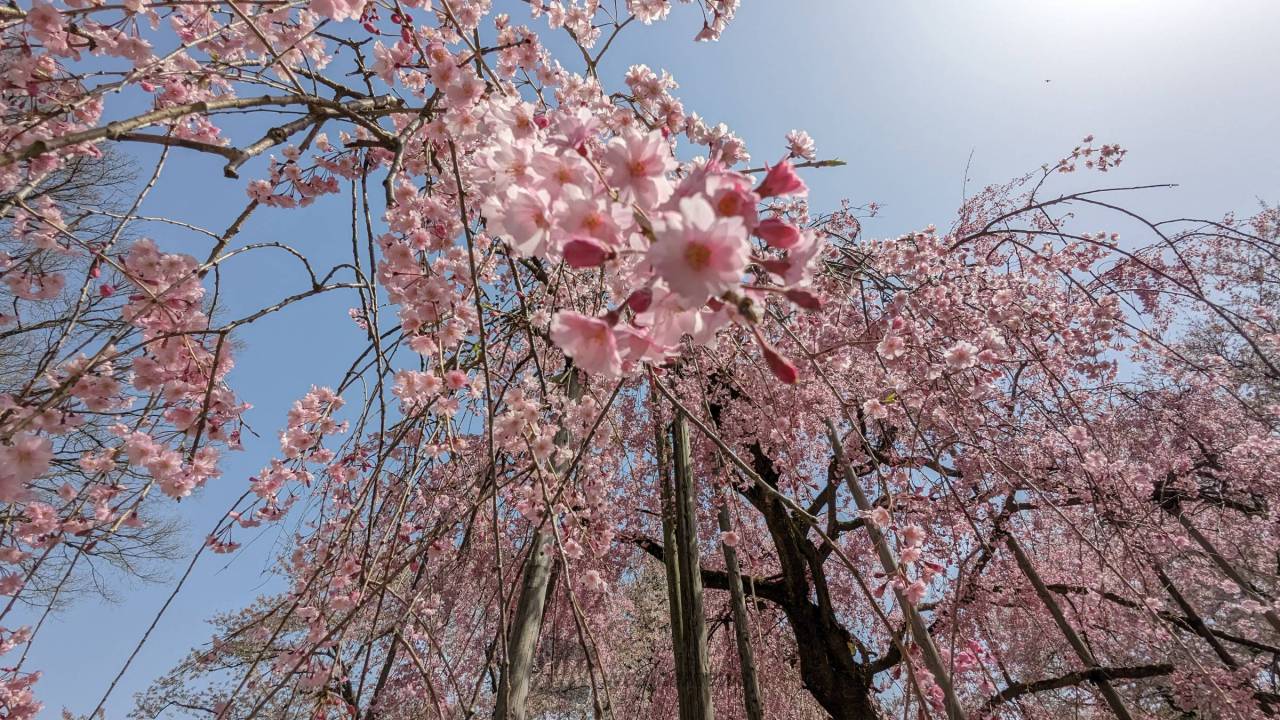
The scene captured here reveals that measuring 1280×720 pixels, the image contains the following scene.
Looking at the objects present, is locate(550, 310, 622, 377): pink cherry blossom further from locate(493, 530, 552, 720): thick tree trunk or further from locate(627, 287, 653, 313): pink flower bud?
locate(493, 530, 552, 720): thick tree trunk

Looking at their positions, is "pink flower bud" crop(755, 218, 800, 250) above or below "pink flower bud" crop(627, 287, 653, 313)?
above

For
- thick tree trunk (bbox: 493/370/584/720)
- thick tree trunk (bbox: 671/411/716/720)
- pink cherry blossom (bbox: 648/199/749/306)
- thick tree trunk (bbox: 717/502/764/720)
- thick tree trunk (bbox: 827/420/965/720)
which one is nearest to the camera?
pink cherry blossom (bbox: 648/199/749/306)

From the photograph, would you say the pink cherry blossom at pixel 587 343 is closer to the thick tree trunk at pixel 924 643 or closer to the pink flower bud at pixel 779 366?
the pink flower bud at pixel 779 366

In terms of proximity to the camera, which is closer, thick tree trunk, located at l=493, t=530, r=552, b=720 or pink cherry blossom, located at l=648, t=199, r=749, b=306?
pink cherry blossom, located at l=648, t=199, r=749, b=306

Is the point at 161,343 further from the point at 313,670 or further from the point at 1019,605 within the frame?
the point at 1019,605

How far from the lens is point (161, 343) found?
4.21 feet

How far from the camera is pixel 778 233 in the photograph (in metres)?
0.60

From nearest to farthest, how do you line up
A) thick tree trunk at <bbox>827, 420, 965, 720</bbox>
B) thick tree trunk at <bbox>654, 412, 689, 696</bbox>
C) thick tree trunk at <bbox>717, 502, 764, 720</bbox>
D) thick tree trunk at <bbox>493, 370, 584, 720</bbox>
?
thick tree trunk at <bbox>827, 420, 965, 720</bbox>, thick tree trunk at <bbox>493, 370, 584, 720</bbox>, thick tree trunk at <bbox>654, 412, 689, 696</bbox>, thick tree trunk at <bbox>717, 502, 764, 720</bbox>

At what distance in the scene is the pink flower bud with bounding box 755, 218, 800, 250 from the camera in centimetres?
59

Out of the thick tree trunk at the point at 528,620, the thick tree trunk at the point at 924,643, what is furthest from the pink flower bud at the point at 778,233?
the thick tree trunk at the point at 528,620

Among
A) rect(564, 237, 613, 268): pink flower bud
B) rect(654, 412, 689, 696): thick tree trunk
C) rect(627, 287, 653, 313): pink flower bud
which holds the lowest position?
rect(627, 287, 653, 313): pink flower bud

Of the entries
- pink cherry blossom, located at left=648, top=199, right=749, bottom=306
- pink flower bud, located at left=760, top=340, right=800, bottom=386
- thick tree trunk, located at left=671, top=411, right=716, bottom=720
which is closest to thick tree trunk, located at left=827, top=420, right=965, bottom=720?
thick tree trunk, located at left=671, top=411, right=716, bottom=720

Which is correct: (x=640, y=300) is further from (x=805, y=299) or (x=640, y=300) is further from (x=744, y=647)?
(x=744, y=647)

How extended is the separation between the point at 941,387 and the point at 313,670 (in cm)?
296
